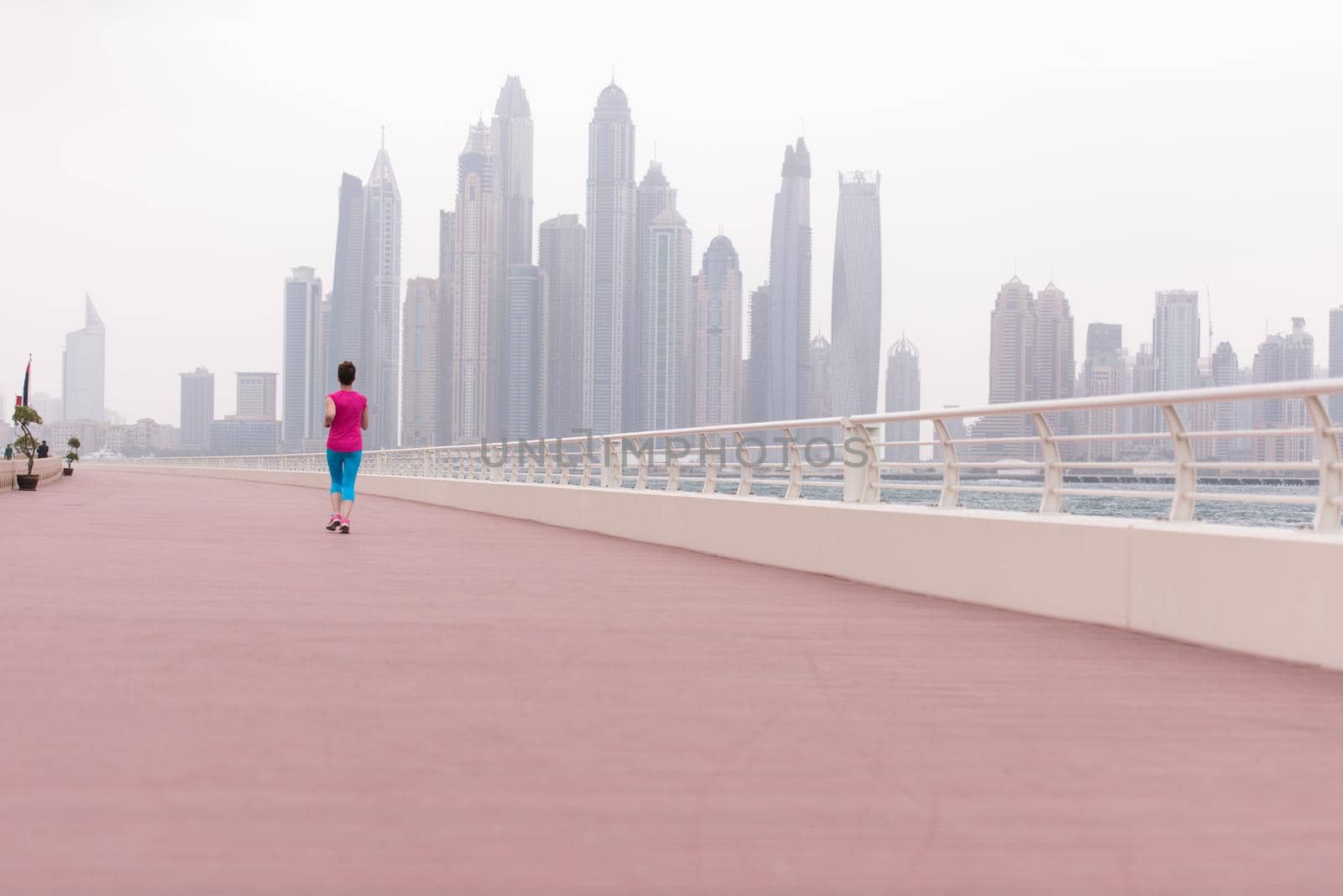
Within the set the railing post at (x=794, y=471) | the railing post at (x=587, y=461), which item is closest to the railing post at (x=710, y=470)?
the railing post at (x=794, y=471)

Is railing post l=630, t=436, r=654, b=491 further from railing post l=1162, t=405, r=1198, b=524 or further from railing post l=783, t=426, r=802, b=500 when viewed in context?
railing post l=1162, t=405, r=1198, b=524

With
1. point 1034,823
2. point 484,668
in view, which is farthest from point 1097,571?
point 1034,823

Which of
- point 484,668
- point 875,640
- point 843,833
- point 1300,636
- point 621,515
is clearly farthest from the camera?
point 621,515

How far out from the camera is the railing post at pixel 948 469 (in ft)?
38.1

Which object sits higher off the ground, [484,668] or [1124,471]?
[1124,471]

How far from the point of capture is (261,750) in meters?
4.55

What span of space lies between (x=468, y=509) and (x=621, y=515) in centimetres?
1131

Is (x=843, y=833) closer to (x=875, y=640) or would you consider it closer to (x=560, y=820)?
(x=560, y=820)

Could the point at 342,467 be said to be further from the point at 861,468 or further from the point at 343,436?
the point at 861,468

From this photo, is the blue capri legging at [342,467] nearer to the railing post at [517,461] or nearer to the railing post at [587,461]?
the railing post at [587,461]

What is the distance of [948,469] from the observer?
462 inches

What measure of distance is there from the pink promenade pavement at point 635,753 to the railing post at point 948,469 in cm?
243

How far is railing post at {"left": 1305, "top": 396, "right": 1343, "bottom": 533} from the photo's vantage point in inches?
298

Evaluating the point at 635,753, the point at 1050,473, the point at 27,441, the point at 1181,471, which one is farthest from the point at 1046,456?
the point at 27,441
